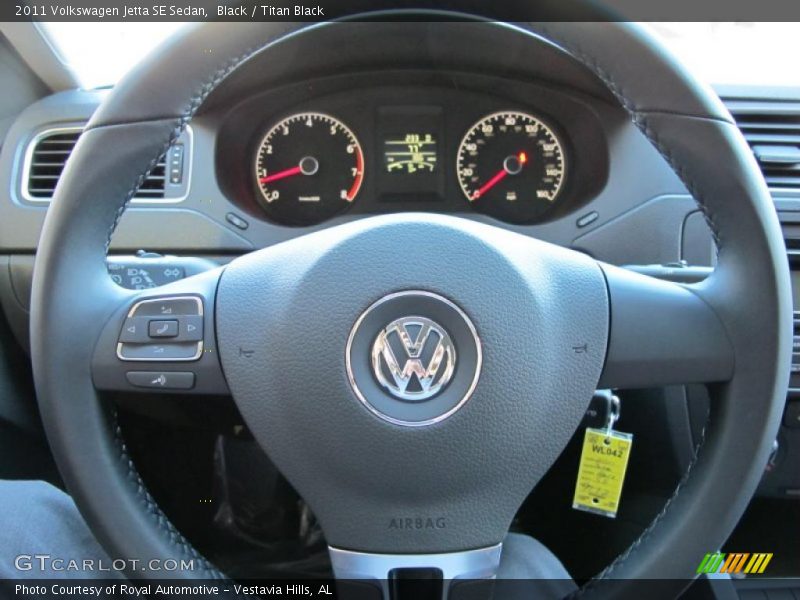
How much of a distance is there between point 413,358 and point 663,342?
0.28 metres

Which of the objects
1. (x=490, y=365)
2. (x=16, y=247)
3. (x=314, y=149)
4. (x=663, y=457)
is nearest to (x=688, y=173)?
(x=490, y=365)

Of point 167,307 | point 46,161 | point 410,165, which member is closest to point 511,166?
point 410,165

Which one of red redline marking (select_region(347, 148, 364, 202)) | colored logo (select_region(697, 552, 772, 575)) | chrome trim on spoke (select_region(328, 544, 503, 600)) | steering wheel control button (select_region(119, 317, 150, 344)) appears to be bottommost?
colored logo (select_region(697, 552, 772, 575))

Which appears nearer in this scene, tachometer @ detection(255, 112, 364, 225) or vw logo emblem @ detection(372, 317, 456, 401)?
vw logo emblem @ detection(372, 317, 456, 401)

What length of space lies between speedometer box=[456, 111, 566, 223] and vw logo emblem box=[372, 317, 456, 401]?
1.03m

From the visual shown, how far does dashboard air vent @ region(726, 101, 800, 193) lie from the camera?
5.62 feet

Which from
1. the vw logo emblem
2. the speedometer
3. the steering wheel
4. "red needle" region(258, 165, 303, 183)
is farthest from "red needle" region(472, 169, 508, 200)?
the vw logo emblem

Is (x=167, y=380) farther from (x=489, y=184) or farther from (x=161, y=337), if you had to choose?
(x=489, y=184)

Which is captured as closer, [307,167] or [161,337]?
[161,337]

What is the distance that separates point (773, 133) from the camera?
5.78 ft

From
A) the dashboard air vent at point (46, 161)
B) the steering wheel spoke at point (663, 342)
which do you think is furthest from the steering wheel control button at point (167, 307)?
the dashboard air vent at point (46, 161)

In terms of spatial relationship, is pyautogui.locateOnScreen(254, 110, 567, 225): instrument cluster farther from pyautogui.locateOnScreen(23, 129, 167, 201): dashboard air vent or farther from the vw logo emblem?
the vw logo emblem

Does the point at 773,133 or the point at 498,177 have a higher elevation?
the point at 773,133

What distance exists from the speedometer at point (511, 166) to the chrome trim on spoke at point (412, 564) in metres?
1.10
